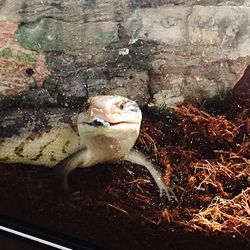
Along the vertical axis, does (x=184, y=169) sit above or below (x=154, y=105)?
below

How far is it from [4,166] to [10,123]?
12cm

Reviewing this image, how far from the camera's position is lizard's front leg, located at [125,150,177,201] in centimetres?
134

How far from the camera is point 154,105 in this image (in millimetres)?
1324

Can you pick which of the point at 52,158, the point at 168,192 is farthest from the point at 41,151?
the point at 168,192

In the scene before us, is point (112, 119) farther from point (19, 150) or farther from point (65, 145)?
point (19, 150)

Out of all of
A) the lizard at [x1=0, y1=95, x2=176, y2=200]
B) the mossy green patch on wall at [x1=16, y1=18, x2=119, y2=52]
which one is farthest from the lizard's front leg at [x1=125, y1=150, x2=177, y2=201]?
the mossy green patch on wall at [x1=16, y1=18, x2=119, y2=52]

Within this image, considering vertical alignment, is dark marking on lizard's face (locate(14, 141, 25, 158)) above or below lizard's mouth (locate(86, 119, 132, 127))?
below

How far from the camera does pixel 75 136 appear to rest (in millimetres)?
1363

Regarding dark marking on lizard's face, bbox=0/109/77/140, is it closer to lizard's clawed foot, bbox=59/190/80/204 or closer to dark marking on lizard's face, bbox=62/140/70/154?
dark marking on lizard's face, bbox=62/140/70/154

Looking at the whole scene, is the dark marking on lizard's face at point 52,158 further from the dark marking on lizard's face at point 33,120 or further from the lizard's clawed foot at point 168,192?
the lizard's clawed foot at point 168,192

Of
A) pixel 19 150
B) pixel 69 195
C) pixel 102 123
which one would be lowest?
pixel 69 195

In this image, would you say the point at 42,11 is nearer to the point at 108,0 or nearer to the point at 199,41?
the point at 108,0

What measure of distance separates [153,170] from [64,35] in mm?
365

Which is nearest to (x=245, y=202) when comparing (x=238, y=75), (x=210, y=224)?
(x=210, y=224)
